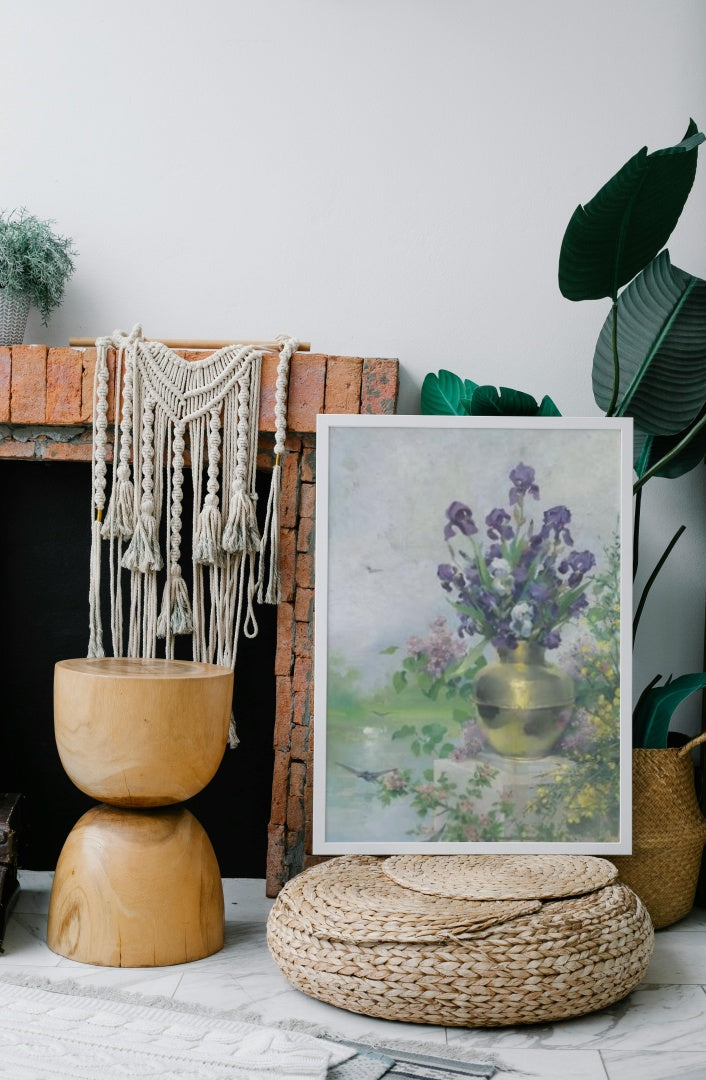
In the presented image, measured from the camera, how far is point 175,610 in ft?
7.29

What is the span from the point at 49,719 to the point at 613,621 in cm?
138

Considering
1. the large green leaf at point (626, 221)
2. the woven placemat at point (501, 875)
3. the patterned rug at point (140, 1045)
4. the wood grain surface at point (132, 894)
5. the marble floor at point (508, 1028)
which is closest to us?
the patterned rug at point (140, 1045)

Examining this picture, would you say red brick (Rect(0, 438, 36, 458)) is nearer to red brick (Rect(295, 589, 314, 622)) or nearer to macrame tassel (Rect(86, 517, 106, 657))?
macrame tassel (Rect(86, 517, 106, 657))

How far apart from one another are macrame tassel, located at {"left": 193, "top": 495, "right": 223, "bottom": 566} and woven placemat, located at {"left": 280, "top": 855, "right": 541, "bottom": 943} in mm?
724

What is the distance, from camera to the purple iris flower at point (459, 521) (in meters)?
1.99

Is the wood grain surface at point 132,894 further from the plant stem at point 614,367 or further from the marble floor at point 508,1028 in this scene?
the plant stem at point 614,367

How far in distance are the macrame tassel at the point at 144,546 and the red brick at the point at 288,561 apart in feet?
0.92

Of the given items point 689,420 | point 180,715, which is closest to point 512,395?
point 689,420

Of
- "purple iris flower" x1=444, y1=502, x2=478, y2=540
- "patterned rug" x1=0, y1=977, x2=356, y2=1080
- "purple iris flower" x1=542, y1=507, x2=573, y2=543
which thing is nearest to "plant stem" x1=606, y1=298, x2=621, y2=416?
"purple iris flower" x1=542, y1=507, x2=573, y2=543

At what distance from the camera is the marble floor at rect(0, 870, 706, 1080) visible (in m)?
1.51

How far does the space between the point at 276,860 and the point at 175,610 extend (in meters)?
0.61

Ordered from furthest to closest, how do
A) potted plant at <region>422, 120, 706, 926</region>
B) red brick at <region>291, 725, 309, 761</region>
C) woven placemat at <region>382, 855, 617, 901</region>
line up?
red brick at <region>291, 725, 309, 761</region> → potted plant at <region>422, 120, 706, 926</region> → woven placemat at <region>382, 855, 617, 901</region>

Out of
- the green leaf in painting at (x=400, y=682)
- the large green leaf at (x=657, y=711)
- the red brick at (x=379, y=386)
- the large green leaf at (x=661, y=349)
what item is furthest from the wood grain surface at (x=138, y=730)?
the large green leaf at (x=661, y=349)

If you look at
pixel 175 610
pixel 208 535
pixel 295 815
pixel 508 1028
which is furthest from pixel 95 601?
pixel 508 1028
